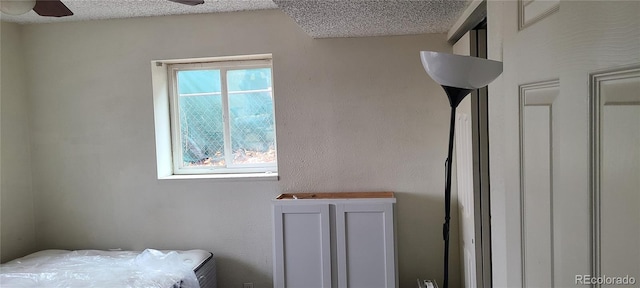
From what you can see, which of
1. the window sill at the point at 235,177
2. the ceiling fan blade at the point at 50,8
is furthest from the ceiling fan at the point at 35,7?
the window sill at the point at 235,177

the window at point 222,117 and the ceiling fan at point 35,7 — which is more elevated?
the ceiling fan at point 35,7

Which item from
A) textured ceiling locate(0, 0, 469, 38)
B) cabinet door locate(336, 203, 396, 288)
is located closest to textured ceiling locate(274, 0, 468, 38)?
textured ceiling locate(0, 0, 469, 38)

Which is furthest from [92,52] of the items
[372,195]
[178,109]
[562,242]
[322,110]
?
[562,242]

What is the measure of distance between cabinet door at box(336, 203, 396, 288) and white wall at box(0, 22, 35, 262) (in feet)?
7.33

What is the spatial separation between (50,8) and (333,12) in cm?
121

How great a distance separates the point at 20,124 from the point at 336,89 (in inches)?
87.4

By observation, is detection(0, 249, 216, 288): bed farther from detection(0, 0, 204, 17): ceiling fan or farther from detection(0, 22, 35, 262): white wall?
detection(0, 0, 204, 17): ceiling fan

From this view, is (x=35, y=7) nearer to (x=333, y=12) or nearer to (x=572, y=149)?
(x=333, y=12)

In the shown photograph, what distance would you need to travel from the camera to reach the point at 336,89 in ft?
8.08

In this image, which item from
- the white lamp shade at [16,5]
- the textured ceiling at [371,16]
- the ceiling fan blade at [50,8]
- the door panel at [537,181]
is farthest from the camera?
the textured ceiling at [371,16]

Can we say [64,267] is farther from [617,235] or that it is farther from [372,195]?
[617,235]

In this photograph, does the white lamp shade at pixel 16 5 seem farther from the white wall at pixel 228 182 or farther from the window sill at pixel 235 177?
the window sill at pixel 235 177

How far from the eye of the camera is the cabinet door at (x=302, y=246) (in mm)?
2223

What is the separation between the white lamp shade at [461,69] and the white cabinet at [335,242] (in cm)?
121
